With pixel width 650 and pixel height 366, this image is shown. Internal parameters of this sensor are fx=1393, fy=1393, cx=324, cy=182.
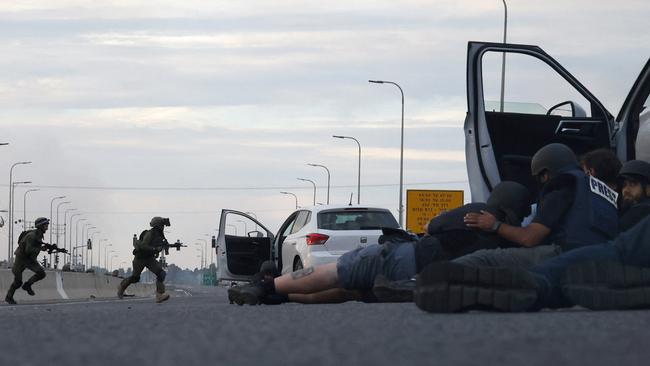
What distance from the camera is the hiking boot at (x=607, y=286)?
8.48 meters

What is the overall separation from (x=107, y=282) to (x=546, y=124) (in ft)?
115

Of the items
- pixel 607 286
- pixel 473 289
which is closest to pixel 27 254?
Result: pixel 607 286

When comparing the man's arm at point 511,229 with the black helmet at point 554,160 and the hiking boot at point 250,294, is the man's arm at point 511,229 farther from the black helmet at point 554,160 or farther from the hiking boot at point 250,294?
the hiking boot at point 250,294

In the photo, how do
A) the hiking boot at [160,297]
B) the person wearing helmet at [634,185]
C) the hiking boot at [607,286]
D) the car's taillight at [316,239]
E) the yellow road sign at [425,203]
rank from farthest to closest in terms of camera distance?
the yellow road sign at [425,203]
the hiking boot at [160,297]
the car's taillight at [316,239]
the person wearing helmet at [634,185]
the hiking boot at [607,286]

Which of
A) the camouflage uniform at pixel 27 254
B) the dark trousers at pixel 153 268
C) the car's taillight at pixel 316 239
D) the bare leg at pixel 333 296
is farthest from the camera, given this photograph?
the camouflage uniform at pixel 27 254

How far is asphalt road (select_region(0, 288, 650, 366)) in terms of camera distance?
5203 mm

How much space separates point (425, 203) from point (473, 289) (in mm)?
34724

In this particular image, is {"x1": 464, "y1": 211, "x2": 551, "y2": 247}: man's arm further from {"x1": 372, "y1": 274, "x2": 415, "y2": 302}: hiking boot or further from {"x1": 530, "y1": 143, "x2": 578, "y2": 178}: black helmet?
{"x1": 372, "y1": 274, "x2": 415, "y2": 302}: hiking boot

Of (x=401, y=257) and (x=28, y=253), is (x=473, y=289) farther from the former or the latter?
(x=28, y=253)

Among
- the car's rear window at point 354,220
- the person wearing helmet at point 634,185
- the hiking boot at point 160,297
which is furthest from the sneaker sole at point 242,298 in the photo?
the hiking boot at point 160,297

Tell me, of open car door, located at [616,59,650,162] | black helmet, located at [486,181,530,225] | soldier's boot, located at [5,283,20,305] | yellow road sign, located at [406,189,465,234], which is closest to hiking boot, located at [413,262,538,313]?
black helmet, located at [486,181,530,225]

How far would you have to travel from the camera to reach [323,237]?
1917 centimetres

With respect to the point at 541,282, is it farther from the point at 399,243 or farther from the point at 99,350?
the point at 99,350

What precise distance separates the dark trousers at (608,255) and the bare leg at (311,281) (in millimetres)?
2100
